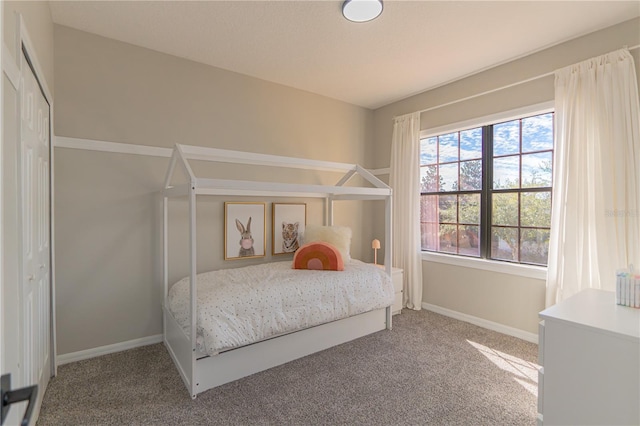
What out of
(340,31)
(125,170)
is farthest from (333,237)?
(125,170)

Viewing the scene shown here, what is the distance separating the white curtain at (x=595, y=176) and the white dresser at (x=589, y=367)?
86cm

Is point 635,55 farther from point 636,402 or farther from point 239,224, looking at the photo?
point 239,224

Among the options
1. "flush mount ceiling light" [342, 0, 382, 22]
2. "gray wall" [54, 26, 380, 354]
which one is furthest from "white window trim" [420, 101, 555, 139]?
"gray wall" [54, 26, 380, 354]

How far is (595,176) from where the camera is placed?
248 centimetres

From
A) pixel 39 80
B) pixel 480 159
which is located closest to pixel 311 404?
pixel 39 80

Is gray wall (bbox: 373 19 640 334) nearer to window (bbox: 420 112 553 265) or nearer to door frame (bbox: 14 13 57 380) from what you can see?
window (bbox: 420 112 553 265)

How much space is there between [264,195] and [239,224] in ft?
1.37

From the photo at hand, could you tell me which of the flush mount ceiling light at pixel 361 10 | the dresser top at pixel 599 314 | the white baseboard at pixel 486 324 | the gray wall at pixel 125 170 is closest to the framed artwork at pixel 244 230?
the gray wall at pixel 125 170

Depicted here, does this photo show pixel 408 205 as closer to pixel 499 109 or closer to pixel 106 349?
pixel 499 109

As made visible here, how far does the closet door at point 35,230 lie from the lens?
1.54 meters

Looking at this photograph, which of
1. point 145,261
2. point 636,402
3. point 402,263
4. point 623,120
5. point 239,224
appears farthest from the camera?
point 402,263

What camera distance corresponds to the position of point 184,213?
3012 mm

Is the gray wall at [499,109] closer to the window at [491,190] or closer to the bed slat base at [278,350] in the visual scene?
the window at [491,190]

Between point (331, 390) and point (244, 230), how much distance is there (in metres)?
1.82
